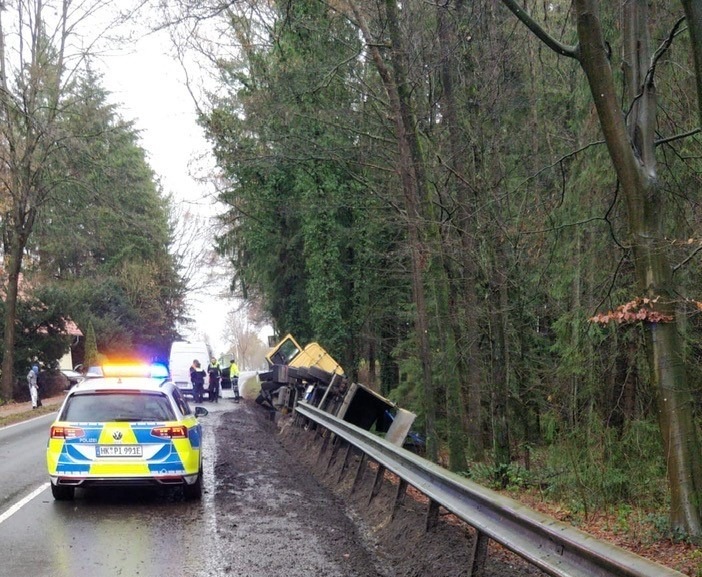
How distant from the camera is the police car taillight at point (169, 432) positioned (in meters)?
8.81

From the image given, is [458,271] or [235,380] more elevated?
[458,271]

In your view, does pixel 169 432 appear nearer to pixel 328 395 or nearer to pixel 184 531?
pixel 184 531

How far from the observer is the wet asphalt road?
6.22 meters

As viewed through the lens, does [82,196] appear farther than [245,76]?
Yes

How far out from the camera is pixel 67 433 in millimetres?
8648

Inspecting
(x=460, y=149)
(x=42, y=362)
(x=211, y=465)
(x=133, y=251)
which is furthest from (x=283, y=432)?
(x=133, y=251)

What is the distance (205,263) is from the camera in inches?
2195

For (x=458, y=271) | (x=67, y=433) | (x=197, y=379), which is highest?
(x=458, y=271)

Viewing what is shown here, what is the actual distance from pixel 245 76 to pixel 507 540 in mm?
18161

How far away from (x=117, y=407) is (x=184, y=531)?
6.99ft

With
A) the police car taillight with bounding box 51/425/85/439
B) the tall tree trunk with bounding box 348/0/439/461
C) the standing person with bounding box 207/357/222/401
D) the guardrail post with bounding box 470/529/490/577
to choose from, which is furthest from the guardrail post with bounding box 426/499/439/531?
the standing person with bounding box 207/357/222/401

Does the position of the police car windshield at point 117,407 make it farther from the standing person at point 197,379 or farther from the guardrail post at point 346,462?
the standing person at point 197,379

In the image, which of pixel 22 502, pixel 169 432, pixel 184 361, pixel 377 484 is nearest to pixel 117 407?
pixel 169 432

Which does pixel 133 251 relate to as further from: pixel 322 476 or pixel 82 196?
pixel 322 476
